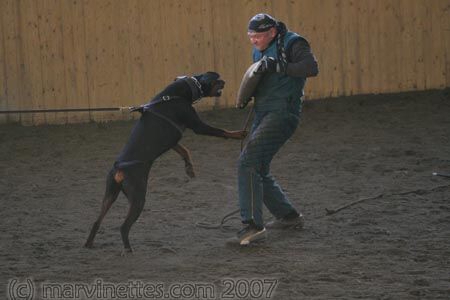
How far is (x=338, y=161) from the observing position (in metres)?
10.0

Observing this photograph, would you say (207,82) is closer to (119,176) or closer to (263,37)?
(263,37)

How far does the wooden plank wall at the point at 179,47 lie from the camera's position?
12922mm

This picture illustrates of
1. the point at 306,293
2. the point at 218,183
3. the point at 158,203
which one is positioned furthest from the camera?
the point at 218,183

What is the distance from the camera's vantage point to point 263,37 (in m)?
6.44

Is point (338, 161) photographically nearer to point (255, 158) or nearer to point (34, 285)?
point (255, 158)

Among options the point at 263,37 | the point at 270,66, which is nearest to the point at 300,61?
the point at 270,66

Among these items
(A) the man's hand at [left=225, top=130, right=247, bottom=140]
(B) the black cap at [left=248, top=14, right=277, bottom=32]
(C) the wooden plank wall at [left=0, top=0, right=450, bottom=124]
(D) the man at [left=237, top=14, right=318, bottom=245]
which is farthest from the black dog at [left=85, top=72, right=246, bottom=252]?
(C) the wooden plank wall at [left=0, top=0, right=450, bottom=124]

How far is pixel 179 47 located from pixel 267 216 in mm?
6249

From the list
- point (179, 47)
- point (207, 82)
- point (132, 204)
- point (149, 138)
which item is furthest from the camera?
point (179, 47)

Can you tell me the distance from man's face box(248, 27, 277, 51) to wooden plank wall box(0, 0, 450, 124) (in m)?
6.82

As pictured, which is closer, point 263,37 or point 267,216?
point 263,37

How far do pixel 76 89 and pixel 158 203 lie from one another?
5397 mm

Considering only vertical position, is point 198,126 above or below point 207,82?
below

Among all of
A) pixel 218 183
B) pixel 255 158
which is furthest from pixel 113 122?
pixel 255 158
